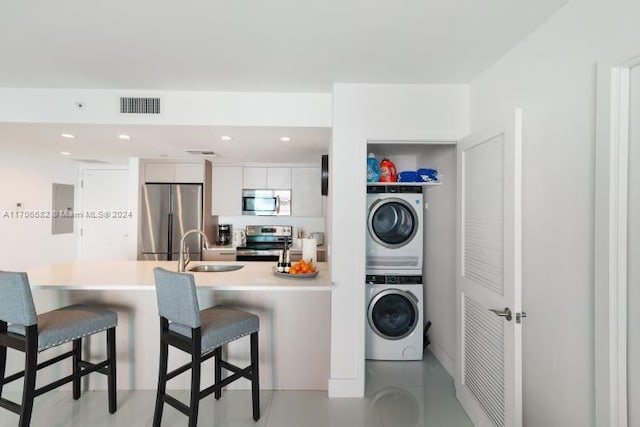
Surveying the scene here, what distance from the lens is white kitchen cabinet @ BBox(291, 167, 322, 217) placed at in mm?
4875

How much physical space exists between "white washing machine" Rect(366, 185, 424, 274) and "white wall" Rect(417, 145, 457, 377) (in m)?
0.20

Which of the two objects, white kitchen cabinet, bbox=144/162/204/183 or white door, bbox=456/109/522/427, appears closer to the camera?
white door, bbox=456/109/522/427

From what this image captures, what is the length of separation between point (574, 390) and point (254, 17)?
228 cm

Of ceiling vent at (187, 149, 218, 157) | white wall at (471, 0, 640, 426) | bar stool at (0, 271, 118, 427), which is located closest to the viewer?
white wall at (471, 0, 640, 426)

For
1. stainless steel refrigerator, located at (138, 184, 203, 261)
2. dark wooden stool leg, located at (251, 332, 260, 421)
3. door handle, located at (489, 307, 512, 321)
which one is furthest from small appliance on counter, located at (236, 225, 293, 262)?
door handle, located at (489, 307, 512, 321)

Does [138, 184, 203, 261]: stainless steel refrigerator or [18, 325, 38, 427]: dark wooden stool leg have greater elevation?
[138, 184, 203, 261]: stainless steel refrigerator

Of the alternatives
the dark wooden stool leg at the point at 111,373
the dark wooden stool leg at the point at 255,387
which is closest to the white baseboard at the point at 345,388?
the dark wooden stool leg at the point at 255,387

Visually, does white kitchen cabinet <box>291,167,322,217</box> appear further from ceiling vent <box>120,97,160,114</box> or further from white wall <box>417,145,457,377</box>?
ceiling vent <box>120,97,160,114</box>

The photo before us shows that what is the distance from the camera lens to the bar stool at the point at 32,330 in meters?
1.82

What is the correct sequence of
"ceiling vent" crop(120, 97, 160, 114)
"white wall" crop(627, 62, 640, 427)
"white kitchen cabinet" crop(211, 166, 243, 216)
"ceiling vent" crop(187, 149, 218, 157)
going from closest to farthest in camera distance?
"white wall" crop(627, 62, 640, 427)
"ceiling vent" crop(120, 97, 160, 114)
"ceiling vent" crop(187, 149, 218, 157)
"white kitchen cabinet" crop(211, 166, 243, 216)

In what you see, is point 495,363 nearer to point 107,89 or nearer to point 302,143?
point 302,143

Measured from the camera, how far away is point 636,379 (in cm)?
118

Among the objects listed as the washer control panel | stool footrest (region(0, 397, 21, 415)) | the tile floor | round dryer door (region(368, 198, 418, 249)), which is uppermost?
round dryer door (region(368, 198, 418, 249))

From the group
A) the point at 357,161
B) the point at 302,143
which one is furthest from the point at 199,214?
the point at 357,161
